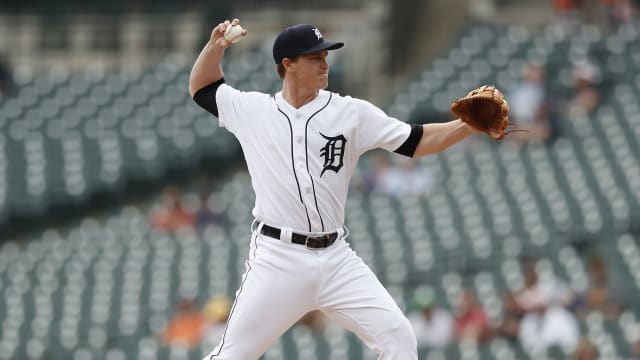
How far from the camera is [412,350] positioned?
16.0 ft

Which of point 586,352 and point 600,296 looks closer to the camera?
point 586,352

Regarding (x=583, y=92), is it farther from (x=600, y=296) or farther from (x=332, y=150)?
(x=332, y=150)

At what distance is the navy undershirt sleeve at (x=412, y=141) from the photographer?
16.5 ft

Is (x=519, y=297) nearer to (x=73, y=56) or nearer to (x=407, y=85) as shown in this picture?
(x=407, y=85)

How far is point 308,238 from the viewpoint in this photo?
492 cm

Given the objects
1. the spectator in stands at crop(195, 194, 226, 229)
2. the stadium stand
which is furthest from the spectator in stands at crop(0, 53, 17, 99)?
the spectator in stands at crop(195, 194, 226, 229)

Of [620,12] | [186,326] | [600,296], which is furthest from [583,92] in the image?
[186,326]

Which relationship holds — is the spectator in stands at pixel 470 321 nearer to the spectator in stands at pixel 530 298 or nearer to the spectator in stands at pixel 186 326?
the spectator in stands at pixel 530 298

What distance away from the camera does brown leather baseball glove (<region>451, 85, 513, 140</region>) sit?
16.1 ft

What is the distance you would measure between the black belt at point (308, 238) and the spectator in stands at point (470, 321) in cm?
469

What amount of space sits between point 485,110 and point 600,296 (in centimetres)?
492

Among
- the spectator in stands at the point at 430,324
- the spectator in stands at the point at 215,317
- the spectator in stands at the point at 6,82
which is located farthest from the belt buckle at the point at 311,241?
the spectator in stands at the point at 6,82

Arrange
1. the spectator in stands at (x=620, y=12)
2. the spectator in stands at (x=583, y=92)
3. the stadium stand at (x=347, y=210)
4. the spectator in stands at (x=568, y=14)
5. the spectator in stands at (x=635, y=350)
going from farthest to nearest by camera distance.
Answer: the spectator in stands at (x=568, y=14) → the spectator in stands at (x=620, y=12) → the spectator in stands at (x=583, y=92) → the stadium stand at (x=347, y=210) → the spectator in stands at (x=635, y=350)

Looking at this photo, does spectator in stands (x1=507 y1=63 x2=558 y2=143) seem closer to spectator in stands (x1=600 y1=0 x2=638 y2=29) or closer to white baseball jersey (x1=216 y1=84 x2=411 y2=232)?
spectator in stands (x1=600 y1=0 x2=638 y2=29)
